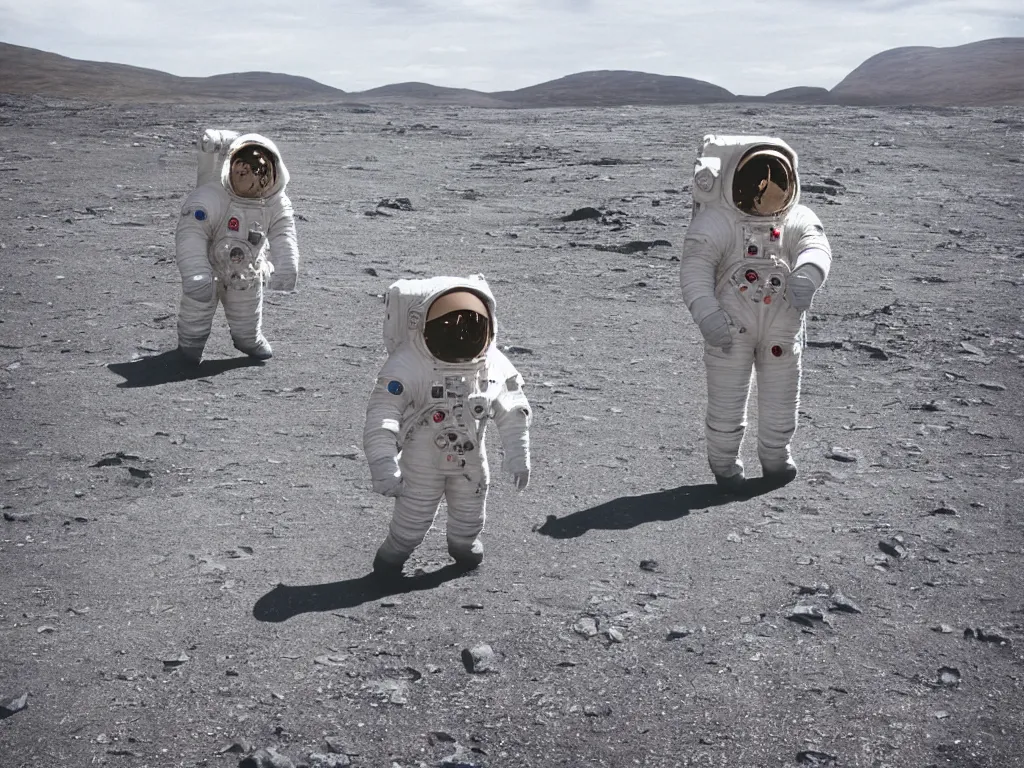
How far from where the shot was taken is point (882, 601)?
5.09 metres

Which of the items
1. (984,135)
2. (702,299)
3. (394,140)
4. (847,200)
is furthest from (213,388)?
(984,135)

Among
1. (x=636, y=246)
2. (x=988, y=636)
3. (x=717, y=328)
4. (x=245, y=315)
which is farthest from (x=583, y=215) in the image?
(x=988, y=636)

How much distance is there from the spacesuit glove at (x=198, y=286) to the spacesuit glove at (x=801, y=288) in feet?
13.5

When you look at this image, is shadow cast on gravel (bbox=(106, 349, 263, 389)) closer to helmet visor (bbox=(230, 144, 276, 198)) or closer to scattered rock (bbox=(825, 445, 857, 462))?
helmet visor (bbox=(230, 144, 276, 198))

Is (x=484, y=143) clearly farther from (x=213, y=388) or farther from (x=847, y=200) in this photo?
(x=213, y=388)

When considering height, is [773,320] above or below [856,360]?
above

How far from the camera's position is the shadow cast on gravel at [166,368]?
810cm

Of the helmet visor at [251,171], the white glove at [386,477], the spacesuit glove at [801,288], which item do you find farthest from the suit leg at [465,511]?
the helmet visor at [251,171]

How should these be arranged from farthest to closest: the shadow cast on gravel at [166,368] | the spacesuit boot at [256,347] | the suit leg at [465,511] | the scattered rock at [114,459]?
1. the spacesuit boot at [256,347]
2. the shadow cast on gravel at [166,368]
3. the scattered rock at [114,459]
4. the suit leg at [465,511]

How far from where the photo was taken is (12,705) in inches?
163

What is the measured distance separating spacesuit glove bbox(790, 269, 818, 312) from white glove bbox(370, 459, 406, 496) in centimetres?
239

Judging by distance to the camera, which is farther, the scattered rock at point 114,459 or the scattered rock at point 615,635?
the scattered rock at point 114,459

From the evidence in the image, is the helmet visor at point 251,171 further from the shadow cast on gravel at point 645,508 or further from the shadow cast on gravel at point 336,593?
the shadow cast on gravel at point 336,593

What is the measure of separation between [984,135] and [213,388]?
2268 centimetres
